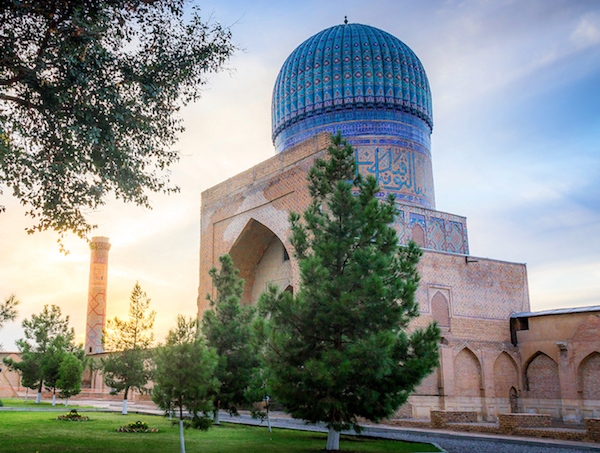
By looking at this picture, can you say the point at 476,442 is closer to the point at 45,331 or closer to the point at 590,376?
the point at 590,376

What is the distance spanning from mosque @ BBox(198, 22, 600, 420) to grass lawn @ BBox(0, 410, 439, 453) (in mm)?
4062

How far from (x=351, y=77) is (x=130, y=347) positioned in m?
9.34

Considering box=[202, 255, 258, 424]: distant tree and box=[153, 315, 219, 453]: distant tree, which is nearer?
box=[153, 315, 219, 453]: distant tree

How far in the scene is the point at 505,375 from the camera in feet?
45.7

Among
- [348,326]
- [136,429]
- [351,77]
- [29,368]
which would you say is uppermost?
[351,77]

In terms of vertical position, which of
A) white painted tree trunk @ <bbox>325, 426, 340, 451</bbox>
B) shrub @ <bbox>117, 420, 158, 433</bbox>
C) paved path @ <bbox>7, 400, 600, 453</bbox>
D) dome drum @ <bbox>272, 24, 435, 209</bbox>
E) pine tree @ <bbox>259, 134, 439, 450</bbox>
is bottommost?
paved path @ <bbox>7, 400, 600, 453</bbox>

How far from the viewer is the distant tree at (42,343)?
17.9 meters

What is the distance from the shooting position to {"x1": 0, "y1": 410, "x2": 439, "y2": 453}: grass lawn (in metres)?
6.63

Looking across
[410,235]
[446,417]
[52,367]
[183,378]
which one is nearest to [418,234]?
[410,235]

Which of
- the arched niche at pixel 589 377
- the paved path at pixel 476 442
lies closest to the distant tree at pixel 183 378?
the paved path at pixel 476 442

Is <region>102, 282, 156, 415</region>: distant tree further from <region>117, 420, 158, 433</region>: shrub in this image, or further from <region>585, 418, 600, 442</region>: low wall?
<region>585, 418, 600, 442</region>: low wall

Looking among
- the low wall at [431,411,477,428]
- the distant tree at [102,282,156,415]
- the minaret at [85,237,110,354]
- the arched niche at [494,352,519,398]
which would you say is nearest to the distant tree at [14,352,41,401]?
the distant tree at [102,282,156,415]

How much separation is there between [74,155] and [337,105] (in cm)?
1090

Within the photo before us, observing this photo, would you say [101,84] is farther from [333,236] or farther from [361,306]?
[361,306]
